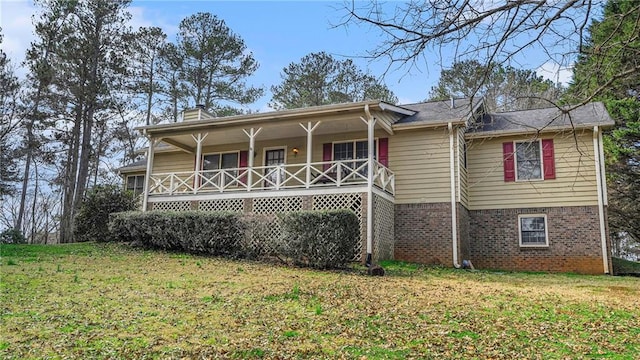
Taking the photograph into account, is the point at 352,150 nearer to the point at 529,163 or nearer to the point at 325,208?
the point at 325,208

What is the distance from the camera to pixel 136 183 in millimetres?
19422

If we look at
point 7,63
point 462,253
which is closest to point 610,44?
point 462,253

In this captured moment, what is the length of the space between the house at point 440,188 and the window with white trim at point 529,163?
3cm

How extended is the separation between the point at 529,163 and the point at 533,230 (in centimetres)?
200

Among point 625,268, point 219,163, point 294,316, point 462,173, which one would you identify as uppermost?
point 219,163

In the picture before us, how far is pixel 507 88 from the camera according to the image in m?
24.0

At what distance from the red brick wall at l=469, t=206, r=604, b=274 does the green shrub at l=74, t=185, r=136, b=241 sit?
447 inches

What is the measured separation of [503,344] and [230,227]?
825 cm

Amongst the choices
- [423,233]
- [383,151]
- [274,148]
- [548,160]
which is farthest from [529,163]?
[274,148]

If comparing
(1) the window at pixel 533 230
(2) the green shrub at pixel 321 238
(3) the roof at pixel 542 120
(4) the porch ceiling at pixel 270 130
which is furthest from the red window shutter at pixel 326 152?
(1) the window at pixel 533 230

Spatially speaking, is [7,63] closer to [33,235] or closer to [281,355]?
[33,235]

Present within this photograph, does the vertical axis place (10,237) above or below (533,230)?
below

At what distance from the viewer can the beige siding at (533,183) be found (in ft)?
43.1

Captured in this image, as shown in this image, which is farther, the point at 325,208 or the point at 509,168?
the point at 509,168
